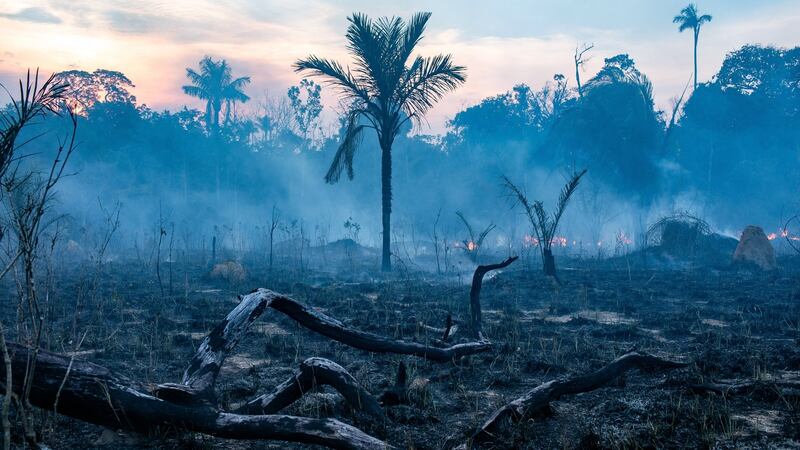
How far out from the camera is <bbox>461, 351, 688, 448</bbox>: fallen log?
12.8ft

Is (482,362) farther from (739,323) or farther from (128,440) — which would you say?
(739,323)

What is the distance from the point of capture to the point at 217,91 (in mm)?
51469

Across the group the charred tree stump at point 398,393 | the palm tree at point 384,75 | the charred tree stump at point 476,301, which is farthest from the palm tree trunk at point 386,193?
the charred tree stump at point 398,393

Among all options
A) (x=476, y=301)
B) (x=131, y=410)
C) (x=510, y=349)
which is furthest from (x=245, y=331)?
(x=476, y=301)

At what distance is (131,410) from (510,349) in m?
4.58

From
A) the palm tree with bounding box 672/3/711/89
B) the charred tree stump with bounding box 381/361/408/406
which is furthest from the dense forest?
the charred tree stump with bounding box 381/361/408/406

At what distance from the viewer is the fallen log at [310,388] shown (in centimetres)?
417

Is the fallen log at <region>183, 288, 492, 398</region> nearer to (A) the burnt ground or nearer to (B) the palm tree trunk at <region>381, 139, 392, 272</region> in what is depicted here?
(A) the burnt ground

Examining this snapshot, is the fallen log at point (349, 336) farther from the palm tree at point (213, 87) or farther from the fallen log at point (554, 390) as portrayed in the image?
the palm tree at point (213, 87)

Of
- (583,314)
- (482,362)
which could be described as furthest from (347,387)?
(583,314)

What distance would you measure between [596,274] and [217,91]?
44.4 metres

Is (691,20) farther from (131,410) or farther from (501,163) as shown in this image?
(131,410)

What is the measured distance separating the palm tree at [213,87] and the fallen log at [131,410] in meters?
49.5

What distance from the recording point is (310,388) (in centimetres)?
431
